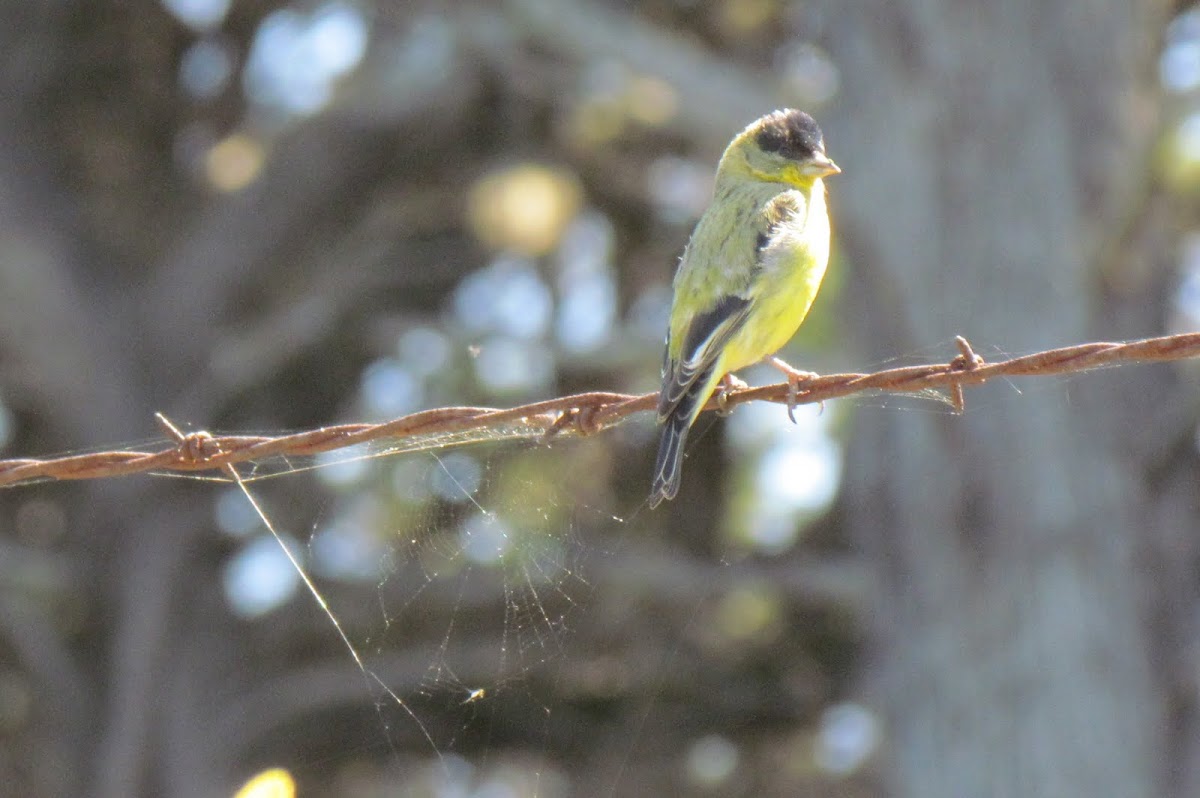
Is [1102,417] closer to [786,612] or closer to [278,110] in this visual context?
[786,612]

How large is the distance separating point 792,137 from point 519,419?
2621 mm

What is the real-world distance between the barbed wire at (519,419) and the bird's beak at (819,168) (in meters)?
1.94

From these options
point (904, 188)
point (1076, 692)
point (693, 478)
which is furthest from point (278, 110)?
point (1076, 692)

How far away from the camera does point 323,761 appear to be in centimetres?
1448

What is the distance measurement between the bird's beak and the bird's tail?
5.14 ft

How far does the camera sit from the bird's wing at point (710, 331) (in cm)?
511

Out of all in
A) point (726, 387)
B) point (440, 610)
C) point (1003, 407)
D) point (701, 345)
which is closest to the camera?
point (701, 345)

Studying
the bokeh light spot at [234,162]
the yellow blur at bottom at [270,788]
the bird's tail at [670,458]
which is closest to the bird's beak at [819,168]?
the bird's tail at [670,458]

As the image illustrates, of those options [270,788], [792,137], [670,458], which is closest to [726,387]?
[670,458]

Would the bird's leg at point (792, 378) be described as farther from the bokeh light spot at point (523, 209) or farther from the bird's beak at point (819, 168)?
the bokeh light spot at point (523, 209)

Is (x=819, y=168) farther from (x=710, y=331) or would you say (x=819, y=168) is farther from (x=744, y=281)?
(x=710, y=331)

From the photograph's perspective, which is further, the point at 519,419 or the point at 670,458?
the point at 670,458

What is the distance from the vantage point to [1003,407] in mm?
11328

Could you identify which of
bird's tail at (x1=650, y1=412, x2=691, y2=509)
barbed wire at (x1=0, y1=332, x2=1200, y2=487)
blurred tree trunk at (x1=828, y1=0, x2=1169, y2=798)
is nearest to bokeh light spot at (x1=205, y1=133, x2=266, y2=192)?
blurred tree trunk at (x1=828, y1=0, x2=1169, y2=798)
